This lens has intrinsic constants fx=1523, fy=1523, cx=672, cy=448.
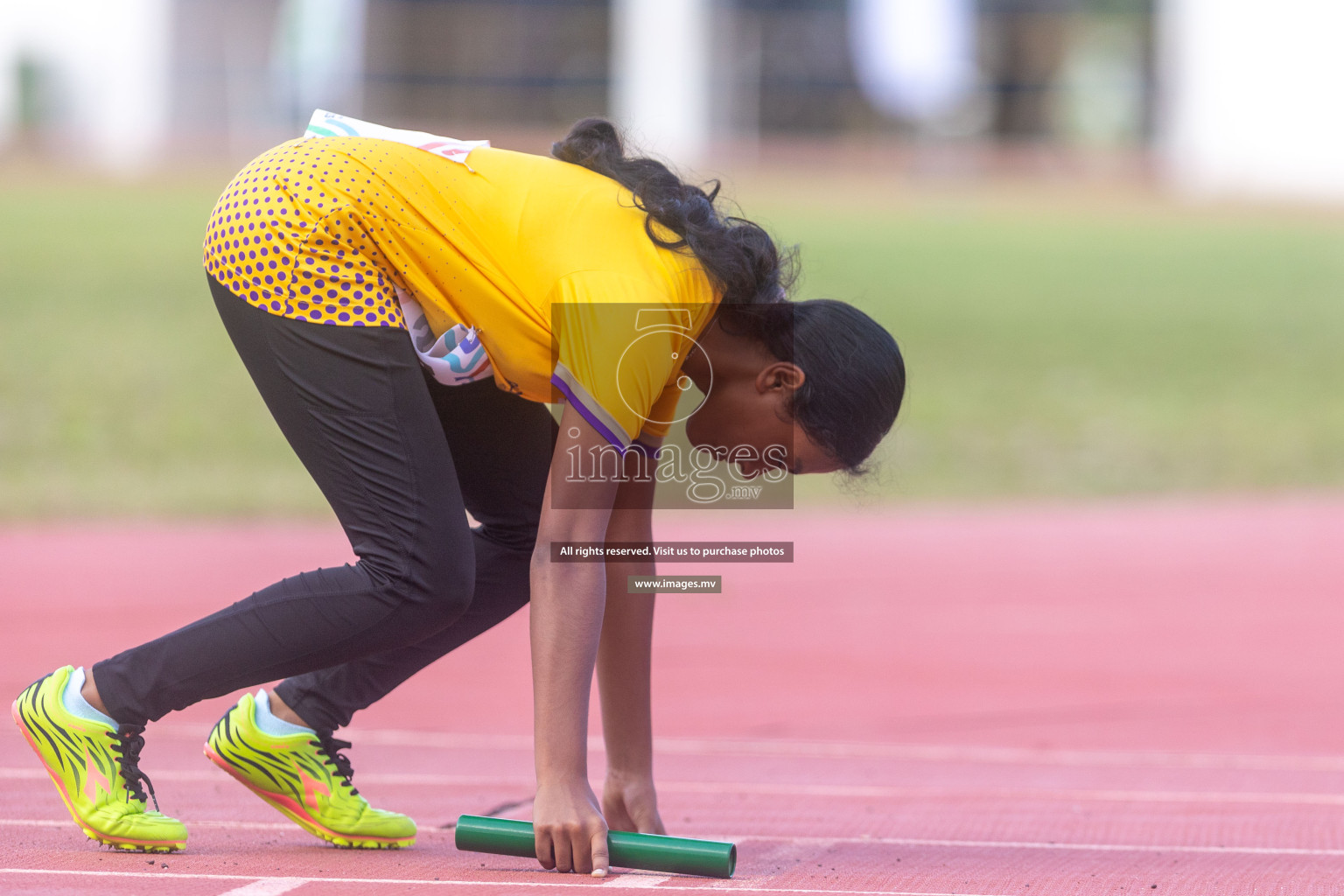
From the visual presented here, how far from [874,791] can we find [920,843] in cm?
73

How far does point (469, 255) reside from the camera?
298 cm

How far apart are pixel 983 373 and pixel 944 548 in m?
7.30

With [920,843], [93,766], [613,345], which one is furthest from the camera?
[920,843]

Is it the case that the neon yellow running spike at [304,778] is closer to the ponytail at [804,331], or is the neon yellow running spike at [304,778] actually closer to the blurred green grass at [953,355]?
the ponytail at [804,331]

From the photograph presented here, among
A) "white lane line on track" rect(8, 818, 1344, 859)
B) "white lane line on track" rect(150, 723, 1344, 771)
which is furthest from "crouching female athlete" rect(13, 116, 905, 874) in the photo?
"white lane line on track" rect(150, 723, 1344, 771)

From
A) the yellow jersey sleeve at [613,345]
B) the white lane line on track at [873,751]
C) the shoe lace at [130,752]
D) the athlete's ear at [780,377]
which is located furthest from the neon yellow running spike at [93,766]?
the white lane line on track at [873,751]

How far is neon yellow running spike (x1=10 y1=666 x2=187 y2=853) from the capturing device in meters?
3.04

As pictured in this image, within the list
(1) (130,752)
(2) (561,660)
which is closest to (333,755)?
(1) (130,752)

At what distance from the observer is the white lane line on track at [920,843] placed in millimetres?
3473

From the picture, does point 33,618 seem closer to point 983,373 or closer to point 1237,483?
point 1237,483

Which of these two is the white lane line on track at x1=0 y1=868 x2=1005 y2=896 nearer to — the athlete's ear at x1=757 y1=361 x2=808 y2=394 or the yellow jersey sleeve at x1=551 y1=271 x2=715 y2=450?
the yellow jersey sleeve at x1=551 y1=271 x2=715 y2=450

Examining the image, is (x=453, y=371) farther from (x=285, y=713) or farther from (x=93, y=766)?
(x=93, y=766)

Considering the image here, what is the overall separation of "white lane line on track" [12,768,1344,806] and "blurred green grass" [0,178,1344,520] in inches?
186

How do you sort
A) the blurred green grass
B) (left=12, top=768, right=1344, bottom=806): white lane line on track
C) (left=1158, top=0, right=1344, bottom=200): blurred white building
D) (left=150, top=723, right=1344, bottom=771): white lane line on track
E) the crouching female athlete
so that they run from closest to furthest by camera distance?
the crouching female athlete, (left=12, top=768, right=1344, bottom=806): white lane line on track, (left=150, top=723, right=1344, bottom=771): white lane line on track, the blurred green grass, (left=1158, top=0, right=1344, bottom=200): blurred white building
